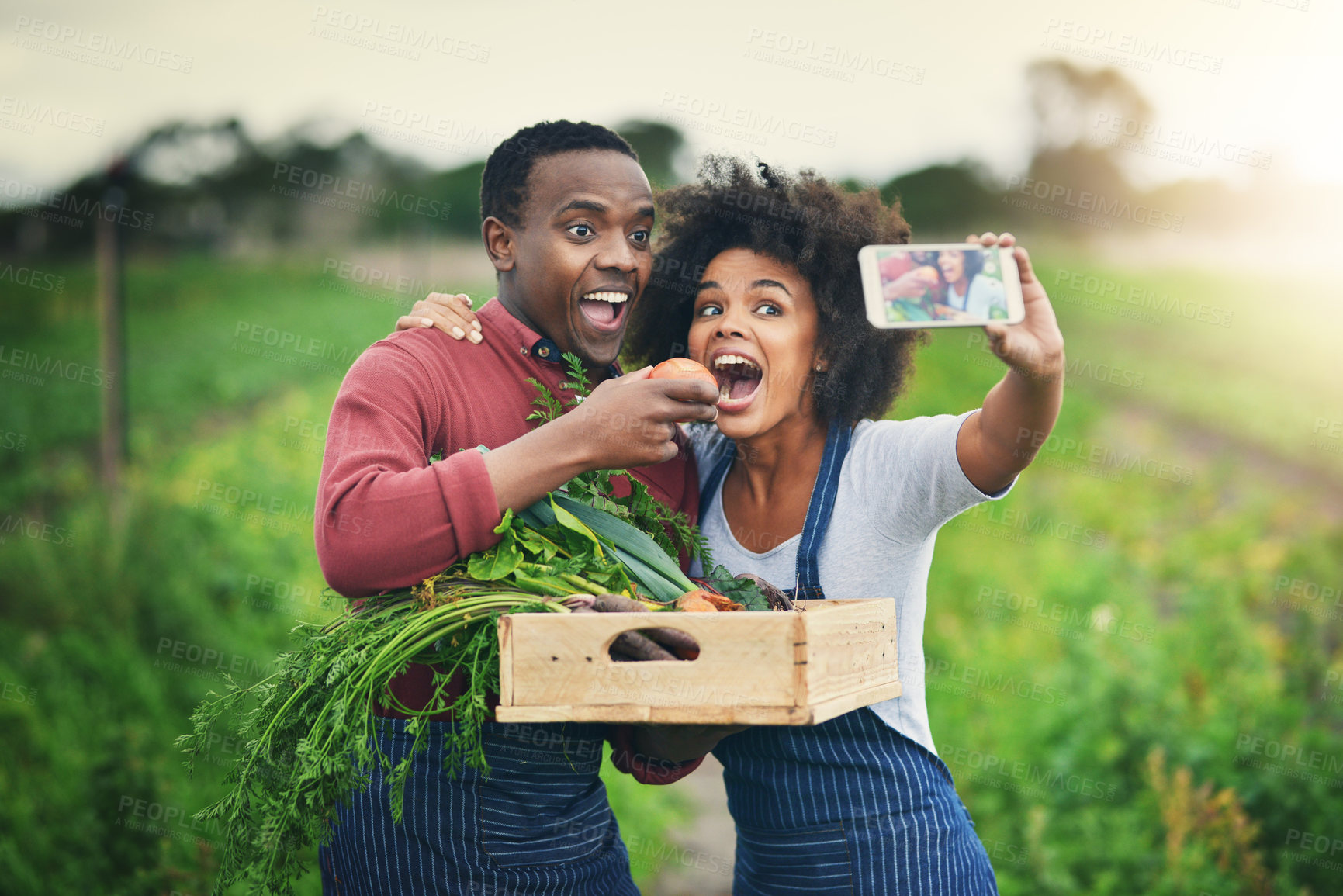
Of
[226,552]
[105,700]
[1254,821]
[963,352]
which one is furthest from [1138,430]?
[105,700]

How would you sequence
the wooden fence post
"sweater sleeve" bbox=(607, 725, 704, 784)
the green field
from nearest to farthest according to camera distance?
"sweater sleeve" bbox=(607, 725, 704, 784) < the green field < the wooden fence post

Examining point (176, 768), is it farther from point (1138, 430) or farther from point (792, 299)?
point (1138, 430)

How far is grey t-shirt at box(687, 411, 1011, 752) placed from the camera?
2.42m

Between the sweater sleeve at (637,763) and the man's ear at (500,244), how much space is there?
4.27 feet

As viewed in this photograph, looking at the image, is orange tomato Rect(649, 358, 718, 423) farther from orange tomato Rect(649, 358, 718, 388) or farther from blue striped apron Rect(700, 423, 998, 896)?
blue striped apron Rect(700, 423, 998, 896)

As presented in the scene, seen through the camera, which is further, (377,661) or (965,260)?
(965,260)

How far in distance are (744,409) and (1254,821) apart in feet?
12.3

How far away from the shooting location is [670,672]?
1851 millimetres

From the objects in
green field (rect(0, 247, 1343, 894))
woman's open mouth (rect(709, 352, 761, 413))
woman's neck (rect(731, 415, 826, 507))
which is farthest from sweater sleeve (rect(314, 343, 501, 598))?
green field (rect(0, 247, 1343, 894))

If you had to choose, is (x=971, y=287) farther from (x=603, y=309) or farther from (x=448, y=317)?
(x=448, y=317)

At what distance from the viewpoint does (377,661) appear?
1.98 m

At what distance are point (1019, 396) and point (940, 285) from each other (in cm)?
32

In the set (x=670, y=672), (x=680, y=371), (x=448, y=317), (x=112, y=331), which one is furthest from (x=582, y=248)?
(x=112, y=331)

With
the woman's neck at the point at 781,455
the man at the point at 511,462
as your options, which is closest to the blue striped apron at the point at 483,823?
the man at the point at 511,462
